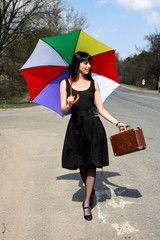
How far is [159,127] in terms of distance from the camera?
10250mm

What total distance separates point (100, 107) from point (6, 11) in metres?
22.5

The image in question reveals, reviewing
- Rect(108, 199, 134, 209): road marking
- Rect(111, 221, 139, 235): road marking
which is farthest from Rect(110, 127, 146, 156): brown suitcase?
Rect(111, 221, 139, 235): road marking

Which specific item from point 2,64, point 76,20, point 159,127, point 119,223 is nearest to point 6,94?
point 2,64

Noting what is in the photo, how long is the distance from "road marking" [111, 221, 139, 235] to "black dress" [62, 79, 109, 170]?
64 centimetres

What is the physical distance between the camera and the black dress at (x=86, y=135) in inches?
139

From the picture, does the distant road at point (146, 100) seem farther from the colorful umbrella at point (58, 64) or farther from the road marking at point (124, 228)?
A: the road marking at point (124, 228)

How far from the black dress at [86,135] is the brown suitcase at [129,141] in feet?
0.51

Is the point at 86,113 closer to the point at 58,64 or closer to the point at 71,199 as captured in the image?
the point at 58,64

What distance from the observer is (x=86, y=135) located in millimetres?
3529

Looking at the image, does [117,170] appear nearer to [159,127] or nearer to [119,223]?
[119,223]

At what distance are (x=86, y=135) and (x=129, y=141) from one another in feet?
1.54

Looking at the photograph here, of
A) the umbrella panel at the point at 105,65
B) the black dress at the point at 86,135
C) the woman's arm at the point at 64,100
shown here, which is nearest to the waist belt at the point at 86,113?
the black dress at the point at 86,135

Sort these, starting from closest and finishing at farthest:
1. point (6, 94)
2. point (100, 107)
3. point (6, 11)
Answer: point (100, 107)
point (6, 11)
point (6, 94)

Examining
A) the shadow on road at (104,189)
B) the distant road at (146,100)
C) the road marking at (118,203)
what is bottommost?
the distant road at (146,100)
